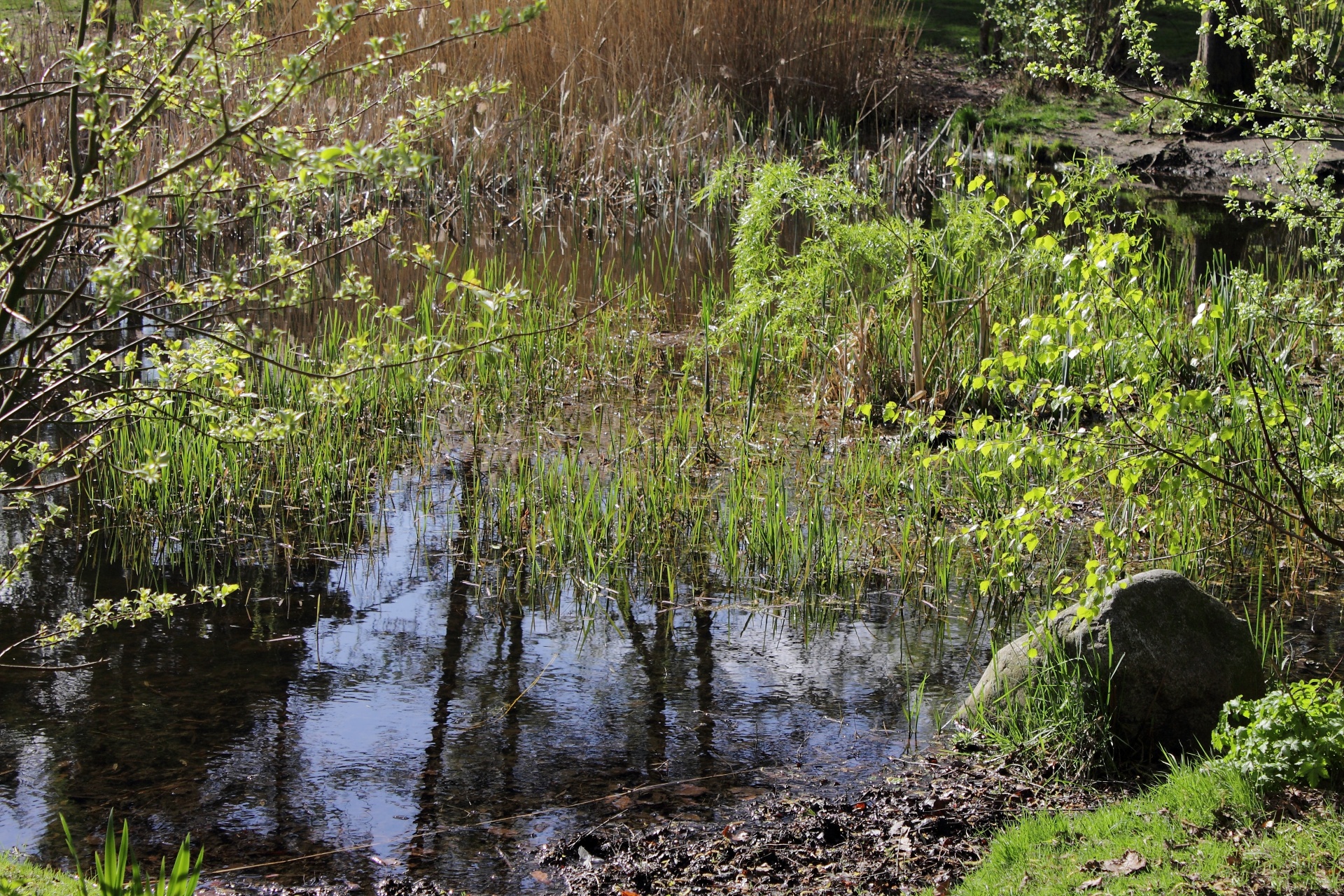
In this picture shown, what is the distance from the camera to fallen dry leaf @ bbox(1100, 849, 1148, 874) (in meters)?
3.48

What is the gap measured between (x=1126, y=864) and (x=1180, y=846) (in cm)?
18

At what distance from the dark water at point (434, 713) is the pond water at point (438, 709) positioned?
0.01m

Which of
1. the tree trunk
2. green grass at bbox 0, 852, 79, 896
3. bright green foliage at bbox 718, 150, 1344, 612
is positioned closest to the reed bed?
bright green foliage at bbox 718, 150, 1344, 612

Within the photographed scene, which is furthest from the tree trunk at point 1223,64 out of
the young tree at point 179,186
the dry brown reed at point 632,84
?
the young tree at point 179,186

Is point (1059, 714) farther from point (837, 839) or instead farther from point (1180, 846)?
point (837, 839)

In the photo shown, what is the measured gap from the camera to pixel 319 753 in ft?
14.7

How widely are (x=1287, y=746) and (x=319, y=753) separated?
3381mm

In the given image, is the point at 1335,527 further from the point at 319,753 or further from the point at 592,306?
the point at 592,306

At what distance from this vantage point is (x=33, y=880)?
10.9 ft

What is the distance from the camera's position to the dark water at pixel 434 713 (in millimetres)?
4074

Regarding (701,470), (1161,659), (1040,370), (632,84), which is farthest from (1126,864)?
(632,84)

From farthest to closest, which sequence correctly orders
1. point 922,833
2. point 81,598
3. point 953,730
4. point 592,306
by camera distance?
point 592,306
point 81,598
point 953,730
point 922,833

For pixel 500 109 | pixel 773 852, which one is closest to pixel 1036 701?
pixel 773 852

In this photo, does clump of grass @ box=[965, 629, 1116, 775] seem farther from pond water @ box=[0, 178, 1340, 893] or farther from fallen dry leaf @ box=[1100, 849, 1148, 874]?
fallen dry leaf @ box=[1100, 849, 1148, 874]
